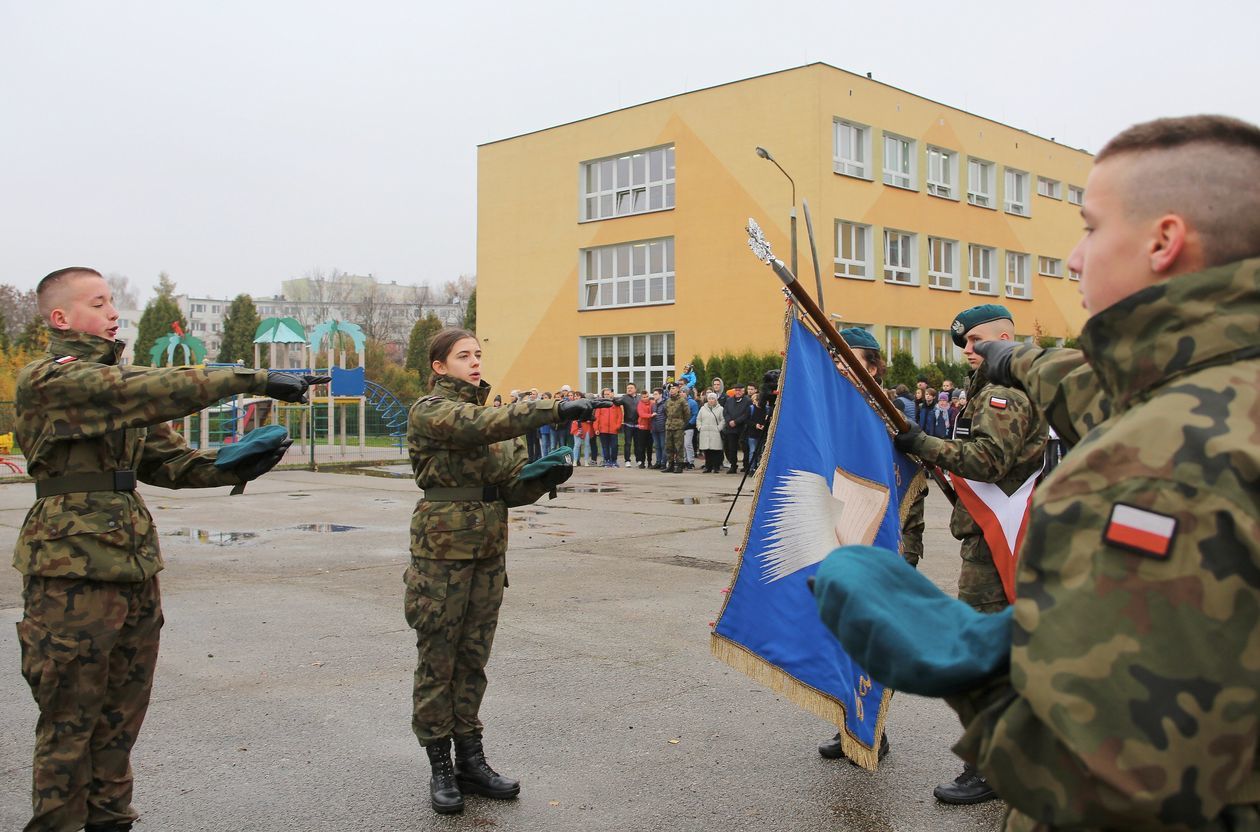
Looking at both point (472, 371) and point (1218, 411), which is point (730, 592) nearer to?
point (472, 371)

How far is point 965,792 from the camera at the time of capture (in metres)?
4.28

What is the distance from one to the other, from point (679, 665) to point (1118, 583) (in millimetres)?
5087

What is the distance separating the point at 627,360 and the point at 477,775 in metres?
30.6

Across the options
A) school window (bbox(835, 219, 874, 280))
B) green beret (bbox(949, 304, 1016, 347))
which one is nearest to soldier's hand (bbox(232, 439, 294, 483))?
green beret (bbox(949, 304, 1016, 347))

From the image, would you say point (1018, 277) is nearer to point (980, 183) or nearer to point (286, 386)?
point (980, 183)

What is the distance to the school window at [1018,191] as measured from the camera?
120ft

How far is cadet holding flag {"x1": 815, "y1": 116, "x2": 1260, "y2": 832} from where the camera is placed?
53.3 inches

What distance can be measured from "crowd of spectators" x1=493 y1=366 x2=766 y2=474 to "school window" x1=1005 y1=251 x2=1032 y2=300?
16.2m

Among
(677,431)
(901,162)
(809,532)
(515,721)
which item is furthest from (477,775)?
(901,162)

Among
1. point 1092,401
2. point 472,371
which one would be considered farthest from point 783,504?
point 1092,401

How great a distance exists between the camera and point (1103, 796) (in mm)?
1381

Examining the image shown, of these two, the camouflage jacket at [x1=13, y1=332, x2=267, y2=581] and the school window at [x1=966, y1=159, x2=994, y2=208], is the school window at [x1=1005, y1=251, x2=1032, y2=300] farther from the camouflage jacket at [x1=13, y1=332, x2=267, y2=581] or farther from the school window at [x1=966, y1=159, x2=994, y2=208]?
the camouflage jacket at [x1=13, y1=332, x2=267, y2=581]

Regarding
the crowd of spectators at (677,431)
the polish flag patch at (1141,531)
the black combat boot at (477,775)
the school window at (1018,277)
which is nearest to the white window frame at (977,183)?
the school window at (1018,277)

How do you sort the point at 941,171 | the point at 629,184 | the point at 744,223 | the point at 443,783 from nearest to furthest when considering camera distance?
the point at 443,783
the point at 744,223
the point at 941,171
the point at 629,184
